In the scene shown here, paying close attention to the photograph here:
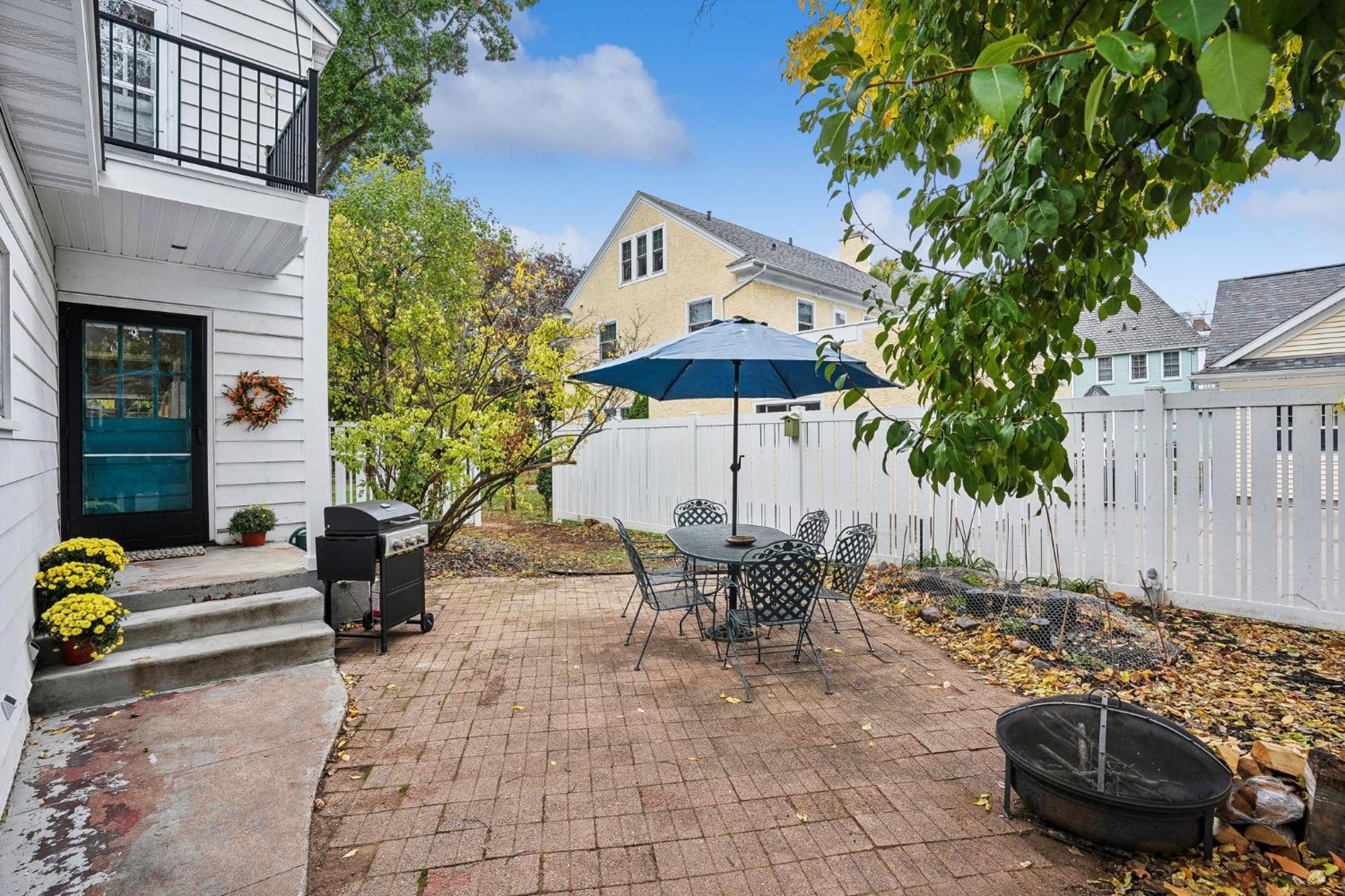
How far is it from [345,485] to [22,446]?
4.05 meters

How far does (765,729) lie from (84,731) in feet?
11.1

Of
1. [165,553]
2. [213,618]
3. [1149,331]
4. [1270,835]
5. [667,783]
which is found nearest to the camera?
[1270,835]

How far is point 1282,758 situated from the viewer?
2.49 m

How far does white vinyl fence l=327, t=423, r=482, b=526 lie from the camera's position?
7.06 meters

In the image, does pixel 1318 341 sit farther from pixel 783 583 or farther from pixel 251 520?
pixel 251 520

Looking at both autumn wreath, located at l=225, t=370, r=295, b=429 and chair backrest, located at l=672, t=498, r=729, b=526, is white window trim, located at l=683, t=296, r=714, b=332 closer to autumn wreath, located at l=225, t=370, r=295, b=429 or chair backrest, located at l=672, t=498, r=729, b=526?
chair backrest, located at l=672, t=498, r=729, b=526

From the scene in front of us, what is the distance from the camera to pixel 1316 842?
2.18m

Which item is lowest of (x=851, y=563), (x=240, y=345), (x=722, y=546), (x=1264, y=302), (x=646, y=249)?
(x=851, y=563)

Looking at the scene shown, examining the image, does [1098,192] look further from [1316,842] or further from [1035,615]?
[1035,615]

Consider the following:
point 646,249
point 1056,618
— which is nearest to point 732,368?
point 1056,618

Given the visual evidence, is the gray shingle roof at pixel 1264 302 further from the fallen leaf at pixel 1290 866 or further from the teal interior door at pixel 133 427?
the teal interior door at pixel 133 427

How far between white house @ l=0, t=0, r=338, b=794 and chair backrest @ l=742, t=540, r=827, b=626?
3.53 m

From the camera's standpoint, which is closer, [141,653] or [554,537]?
[141,653]


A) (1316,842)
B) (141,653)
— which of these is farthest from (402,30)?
(1316,842)
